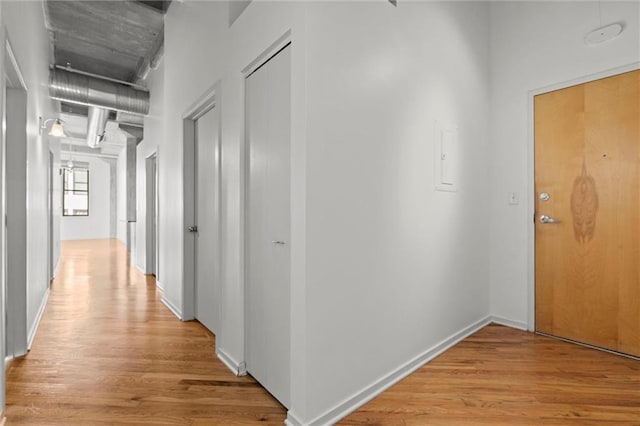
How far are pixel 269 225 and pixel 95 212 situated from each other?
1325cm

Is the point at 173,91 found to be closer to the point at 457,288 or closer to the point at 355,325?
the point at 355,325

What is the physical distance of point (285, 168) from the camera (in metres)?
1.91

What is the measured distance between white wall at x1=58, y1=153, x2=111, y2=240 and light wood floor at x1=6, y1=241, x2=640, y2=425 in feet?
35.5

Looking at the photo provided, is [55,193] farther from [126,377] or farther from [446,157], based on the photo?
[446,157]

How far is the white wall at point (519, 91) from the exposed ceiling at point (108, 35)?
3957mm

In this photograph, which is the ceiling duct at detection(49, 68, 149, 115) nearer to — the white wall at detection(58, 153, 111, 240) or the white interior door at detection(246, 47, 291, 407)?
the white interior door at detection(246, 47, 291, 407)

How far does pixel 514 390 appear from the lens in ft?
6.94

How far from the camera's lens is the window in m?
11.7

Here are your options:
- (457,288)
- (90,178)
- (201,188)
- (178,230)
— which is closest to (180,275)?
(178,230)

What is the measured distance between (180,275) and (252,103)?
2232mm

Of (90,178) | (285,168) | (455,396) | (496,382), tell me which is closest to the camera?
(285,168)

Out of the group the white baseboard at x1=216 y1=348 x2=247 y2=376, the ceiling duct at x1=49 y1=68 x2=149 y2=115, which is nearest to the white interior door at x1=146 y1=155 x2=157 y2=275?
the ceiling duct at x1=49 y1=68 x2=149 y2=115

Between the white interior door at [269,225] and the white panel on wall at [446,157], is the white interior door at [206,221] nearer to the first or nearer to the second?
the white interior door at [269,225]

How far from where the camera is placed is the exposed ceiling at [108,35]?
4105mm
